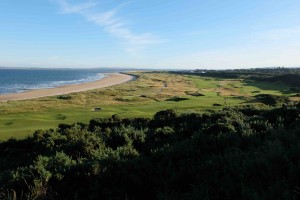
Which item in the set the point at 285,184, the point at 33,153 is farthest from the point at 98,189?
the point at 33,153

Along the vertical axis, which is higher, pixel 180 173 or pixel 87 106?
pixel 180 173

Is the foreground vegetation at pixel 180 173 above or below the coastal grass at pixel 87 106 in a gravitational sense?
above

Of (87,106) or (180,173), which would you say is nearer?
(180,173)

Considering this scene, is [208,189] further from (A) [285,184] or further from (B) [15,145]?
(B) [15,145]

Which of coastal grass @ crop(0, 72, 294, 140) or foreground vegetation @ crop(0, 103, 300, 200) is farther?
coastal grass @ crop(0, 72, 294, 140)

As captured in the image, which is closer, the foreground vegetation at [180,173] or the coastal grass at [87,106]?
the foreground vegetation at [180,173]

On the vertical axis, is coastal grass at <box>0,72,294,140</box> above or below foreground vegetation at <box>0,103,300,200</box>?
below

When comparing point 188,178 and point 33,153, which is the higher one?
point 188,178

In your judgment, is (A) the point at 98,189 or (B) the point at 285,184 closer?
(B) the point at 285,184

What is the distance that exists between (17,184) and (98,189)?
2.17 meters

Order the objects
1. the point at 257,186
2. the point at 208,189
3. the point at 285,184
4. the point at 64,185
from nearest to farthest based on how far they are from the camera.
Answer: the point at 285,184
the point at 257,186
the point at 208,189
the point at 64,185

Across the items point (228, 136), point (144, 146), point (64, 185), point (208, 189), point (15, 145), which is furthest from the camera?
point (15, 145)

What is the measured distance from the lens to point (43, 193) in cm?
718

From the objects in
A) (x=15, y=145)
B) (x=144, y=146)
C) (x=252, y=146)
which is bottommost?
(x=15, y=145)
